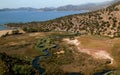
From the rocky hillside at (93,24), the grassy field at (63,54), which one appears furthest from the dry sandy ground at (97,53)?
the rocky hillside at (93,24)

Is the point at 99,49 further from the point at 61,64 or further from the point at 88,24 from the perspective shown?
the point at 88,24

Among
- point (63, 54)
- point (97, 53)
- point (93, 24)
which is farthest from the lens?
point (93, 24)

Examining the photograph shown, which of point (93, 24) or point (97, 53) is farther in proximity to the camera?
point (93, 24)

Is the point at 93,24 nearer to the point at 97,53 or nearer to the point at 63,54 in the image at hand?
the point at 97,53

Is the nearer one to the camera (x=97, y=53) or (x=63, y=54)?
(x=97, y=53)

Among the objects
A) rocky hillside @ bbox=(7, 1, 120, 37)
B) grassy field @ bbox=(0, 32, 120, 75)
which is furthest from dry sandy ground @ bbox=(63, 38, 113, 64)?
rocky hillside @ bbox=(7, 1, 120, 37)

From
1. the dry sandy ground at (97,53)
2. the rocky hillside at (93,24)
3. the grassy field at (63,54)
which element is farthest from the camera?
the rocky hillside at (93,24)

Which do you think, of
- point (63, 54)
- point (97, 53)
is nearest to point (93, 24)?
point (97, 53)

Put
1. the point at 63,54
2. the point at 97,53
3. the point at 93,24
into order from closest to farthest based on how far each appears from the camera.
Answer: the point at 97,53 < the point at 63,54 < the point at 93,24

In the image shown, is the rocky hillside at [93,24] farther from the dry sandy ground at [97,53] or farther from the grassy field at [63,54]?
the dry sandy ground at [97,53]

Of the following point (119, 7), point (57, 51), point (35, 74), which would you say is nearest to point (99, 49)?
point (57, 51)

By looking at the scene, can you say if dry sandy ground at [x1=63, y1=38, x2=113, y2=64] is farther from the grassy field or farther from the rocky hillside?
the rocky hillside
